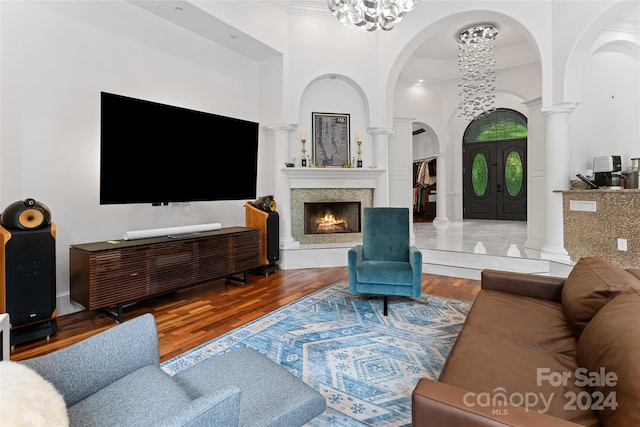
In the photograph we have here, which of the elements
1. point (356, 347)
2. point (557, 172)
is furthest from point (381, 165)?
point (356, 347)

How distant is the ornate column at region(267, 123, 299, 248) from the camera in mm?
4883

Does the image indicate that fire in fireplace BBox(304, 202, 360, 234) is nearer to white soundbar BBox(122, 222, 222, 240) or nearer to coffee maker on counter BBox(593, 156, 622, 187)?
white soundbar BBox(122, 222, 222, 240)

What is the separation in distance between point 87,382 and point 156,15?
3994 mm

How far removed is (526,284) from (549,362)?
948mm

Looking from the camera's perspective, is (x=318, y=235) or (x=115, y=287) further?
(x=318, y=235)

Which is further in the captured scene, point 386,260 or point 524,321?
point 386,260

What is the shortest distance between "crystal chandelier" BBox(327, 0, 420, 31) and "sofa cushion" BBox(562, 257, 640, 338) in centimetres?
261

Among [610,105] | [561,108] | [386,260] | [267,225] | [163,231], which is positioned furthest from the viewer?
[610,105]

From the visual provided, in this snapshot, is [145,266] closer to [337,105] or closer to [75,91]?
[75,91]

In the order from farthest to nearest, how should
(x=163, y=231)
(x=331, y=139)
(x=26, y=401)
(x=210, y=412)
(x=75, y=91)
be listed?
(x=331, y=139), (x=163, y=231), (x=75, y=91), (x=210, y=412), (x=26, y=401)

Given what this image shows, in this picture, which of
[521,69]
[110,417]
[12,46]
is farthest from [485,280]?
[521,69]

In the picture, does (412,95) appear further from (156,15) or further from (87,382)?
(87,382)

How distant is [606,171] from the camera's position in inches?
159

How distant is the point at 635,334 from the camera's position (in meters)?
0.97
